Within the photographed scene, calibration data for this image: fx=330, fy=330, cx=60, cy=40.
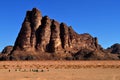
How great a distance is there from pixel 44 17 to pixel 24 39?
16.4 m

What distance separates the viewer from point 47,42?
158 m

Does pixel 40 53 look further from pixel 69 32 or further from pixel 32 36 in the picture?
pixel 69 32

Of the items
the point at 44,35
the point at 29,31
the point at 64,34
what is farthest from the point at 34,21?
Answer: the point at 64,34

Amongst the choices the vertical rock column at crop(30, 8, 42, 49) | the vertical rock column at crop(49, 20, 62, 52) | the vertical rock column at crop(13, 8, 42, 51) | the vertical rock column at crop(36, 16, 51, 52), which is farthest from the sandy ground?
the vertical rock column at crop(30, 8, 42, 49)

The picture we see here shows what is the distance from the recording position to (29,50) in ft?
495

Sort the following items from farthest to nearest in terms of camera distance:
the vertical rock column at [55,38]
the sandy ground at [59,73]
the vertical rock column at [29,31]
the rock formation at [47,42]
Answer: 1. the vertical rock column at [55,38]
2. the vertical rock column at [29,31]
3. the rock formation at [47,42]
4. the sandy ground at [59,73]

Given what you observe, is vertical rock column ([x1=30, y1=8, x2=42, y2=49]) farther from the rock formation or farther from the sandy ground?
the sandy ground

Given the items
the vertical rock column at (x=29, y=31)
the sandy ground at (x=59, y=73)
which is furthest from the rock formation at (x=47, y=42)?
the sandy ground at (x=59, y=73)

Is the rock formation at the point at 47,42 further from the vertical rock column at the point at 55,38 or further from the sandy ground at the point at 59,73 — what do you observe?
the sandy ground at the point at 59,73

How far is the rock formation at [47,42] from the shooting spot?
14950 centimetres

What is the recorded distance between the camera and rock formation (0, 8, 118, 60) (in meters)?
150

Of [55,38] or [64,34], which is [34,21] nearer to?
[55,38]

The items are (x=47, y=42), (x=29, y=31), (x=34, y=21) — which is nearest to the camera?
(x=29, y=31)

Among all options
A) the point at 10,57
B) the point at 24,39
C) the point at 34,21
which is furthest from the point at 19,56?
the point at 34,21
